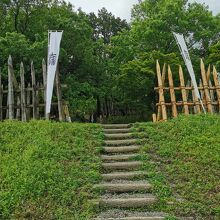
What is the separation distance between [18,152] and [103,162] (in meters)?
1.64

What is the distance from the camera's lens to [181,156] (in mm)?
7320

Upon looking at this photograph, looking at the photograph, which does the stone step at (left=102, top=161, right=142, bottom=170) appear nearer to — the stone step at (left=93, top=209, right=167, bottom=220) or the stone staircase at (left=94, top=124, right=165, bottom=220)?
the stone staircase at (left=94, top=124, right=165, bottom=220)

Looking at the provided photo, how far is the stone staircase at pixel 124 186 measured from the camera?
561 centimetres

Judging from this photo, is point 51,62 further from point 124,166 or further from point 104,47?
point 104,47

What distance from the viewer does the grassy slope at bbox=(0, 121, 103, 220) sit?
218 inches

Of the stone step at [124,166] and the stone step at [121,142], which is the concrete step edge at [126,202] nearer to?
the stone step at [124,166]

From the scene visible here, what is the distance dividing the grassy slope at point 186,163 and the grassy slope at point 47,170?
1.14m

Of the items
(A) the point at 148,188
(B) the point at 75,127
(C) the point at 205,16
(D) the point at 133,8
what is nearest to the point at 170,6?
(C) the point at 205,16

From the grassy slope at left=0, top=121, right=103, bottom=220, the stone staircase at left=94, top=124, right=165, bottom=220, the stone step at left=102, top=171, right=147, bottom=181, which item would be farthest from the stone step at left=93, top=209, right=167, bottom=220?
the stone step at left=102, top=171, right=147, bottom=181

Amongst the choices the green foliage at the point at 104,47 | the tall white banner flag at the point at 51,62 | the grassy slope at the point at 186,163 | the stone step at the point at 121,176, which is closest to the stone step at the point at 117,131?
the grassy slope at the point at 186,163

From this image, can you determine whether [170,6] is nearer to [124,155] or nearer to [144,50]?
[144,50]

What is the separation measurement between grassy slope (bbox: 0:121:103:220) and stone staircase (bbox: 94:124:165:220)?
0.73 feet

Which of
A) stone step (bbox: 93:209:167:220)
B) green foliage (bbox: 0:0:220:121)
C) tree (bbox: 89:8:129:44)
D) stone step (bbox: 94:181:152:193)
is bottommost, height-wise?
stone step (bbox: 93:209:167:220)

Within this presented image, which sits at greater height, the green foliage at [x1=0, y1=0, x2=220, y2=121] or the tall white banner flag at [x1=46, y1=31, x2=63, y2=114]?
the green foliage at [x1=0, y1=0, x2=220, y2=121]
